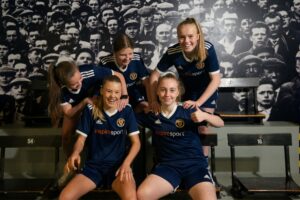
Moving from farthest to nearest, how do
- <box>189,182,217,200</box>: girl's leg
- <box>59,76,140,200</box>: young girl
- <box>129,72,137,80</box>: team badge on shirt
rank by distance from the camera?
1. <box>129,72,137,80</box>: team badge on shirt
2. <box>59,76,140,200</box>: young girl
3. <box>189,182,217,200</box>: girl's leg

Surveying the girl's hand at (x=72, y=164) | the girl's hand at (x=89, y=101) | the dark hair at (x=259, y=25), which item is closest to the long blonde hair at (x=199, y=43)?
the girl's hand at (x=89, y=101)

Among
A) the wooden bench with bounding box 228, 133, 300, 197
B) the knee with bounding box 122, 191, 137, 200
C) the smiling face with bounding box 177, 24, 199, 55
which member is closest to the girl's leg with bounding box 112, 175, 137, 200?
the knee with bounding box 122, 191, 137, 200

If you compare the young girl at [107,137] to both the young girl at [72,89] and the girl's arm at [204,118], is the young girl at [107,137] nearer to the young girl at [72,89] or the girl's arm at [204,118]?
the young girl at [72,89]

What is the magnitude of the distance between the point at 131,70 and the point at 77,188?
1175 millimetres

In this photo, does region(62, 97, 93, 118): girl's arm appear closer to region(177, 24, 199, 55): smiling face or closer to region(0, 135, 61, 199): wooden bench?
region(0, 135, 61, 199): wooden bench

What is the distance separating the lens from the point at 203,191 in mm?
1949

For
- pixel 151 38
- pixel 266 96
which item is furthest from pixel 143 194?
pixel 266 96

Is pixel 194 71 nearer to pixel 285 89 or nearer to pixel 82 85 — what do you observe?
pixel 82 85

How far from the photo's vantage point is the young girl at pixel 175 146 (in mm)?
2043

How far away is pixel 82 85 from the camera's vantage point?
243 centimetres

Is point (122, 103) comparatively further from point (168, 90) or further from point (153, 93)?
point (168, 90)

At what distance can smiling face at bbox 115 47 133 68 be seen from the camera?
249 centimetres

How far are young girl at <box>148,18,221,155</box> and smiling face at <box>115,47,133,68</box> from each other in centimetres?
26

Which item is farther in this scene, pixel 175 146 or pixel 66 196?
pixel 175 146
